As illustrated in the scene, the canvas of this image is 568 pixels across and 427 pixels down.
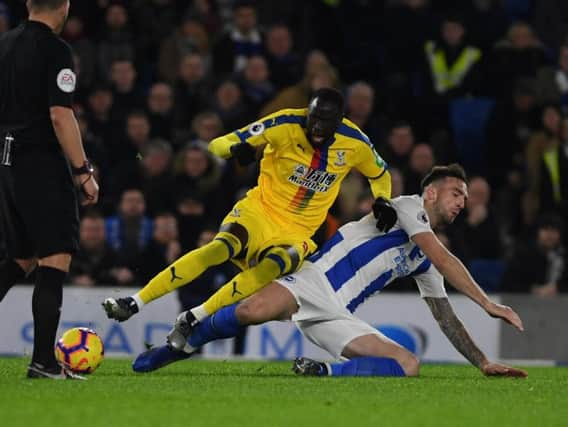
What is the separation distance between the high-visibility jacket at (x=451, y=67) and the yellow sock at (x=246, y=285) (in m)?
6.52

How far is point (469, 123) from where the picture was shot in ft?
50.2

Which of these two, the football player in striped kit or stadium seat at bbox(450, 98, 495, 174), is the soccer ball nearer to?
the football player in striped kit

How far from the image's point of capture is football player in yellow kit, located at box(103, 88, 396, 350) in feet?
30.3

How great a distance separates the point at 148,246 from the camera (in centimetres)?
1334

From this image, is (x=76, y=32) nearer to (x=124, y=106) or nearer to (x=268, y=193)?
(x=124, y=106)

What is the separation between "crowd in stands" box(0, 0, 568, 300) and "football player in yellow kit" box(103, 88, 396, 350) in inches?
135

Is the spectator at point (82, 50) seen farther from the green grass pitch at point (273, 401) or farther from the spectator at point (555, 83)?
the green grass pitch at point (273, 401)

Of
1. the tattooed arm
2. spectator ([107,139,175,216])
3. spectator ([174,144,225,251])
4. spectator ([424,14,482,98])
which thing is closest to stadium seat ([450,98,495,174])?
spectator ([424,14,482,98])

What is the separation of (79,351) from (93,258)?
4.92m

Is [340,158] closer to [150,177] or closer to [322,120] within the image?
[322,120]

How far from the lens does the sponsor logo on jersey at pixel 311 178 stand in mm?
9742

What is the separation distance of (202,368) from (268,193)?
1385 mm

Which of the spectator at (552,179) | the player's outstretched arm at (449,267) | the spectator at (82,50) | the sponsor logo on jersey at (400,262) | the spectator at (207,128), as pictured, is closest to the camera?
the player's outstretched arm at (449,267)

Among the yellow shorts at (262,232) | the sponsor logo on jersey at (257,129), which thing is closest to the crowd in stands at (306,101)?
the yellow shorts at (262,232)
